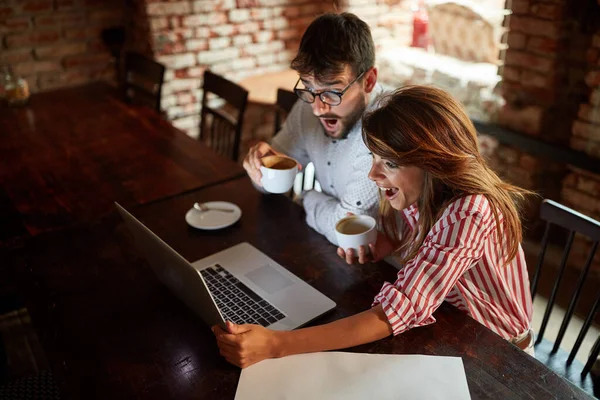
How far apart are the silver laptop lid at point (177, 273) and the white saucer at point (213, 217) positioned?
271 mm

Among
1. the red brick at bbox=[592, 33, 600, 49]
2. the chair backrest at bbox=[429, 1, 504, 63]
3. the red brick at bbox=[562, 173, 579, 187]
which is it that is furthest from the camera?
the chair backrest at bbox=[429, 1, 504, 63]

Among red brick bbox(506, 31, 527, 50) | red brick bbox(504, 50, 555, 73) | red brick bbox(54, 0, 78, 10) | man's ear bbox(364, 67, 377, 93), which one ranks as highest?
man's ear bbox(364, 67, 377, 93)

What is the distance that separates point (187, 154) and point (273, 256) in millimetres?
810

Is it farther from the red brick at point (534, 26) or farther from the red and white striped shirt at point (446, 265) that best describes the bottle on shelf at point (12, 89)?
the red brick at point (534, 26)

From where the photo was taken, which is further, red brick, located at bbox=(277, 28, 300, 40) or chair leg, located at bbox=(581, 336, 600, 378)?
red brick, located at bbox=(277, 28, 300, 40)

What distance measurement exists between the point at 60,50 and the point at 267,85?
1.23 meters

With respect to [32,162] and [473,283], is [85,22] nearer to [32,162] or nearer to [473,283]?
[32,162]

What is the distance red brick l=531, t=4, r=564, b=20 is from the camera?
2.33 metres

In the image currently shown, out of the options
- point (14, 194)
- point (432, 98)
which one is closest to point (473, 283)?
point (432, 98)

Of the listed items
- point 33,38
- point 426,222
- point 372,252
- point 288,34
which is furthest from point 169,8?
point 426,222

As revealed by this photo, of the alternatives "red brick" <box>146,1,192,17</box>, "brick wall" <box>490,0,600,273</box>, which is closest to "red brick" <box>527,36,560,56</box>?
"brick wall" <box>490,0,600,273</box>

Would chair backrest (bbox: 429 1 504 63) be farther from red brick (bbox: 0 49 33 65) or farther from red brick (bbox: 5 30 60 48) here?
red brick (bbox: 0 49 33 65)

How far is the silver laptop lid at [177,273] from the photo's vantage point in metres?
1.06

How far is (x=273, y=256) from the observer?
1457 mm
